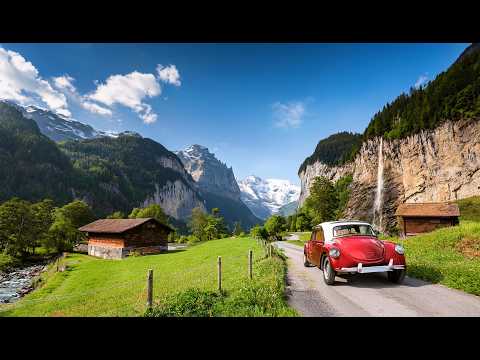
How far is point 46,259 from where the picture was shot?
51.4 m

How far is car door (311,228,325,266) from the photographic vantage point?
12.0 m

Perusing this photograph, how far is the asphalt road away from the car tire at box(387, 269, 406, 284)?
19 cm

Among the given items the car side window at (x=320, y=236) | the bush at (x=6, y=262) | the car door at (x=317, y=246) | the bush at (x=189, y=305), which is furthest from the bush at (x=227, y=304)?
the bush at (x=6, y=262)

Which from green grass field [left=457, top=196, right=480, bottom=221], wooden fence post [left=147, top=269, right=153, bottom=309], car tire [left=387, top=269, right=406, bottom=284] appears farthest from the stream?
green grass field [left=457, top=196, right=480, bottom=221]

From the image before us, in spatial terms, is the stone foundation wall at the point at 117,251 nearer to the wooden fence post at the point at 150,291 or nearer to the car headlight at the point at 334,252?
the wooden fence post at the point at 150,291

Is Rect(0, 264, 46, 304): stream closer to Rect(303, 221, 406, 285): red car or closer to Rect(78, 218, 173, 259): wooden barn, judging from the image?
Rect(78, 218, 173, 259): wooden barn

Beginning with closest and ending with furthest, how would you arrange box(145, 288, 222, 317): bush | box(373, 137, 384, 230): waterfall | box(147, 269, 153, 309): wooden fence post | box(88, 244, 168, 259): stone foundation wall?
box(145, 288, 222, 317): bush
box(147, 269, 153, 309): wooden fence post
box(88, 244, 168, 259): stone foundation wall
box(373, 137, 384, 230): waterfall

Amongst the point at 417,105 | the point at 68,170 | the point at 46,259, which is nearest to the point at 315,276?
the point at 46,259

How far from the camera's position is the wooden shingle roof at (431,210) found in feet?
133

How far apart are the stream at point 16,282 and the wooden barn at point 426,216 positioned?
50.8 m

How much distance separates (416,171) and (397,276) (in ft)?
271
